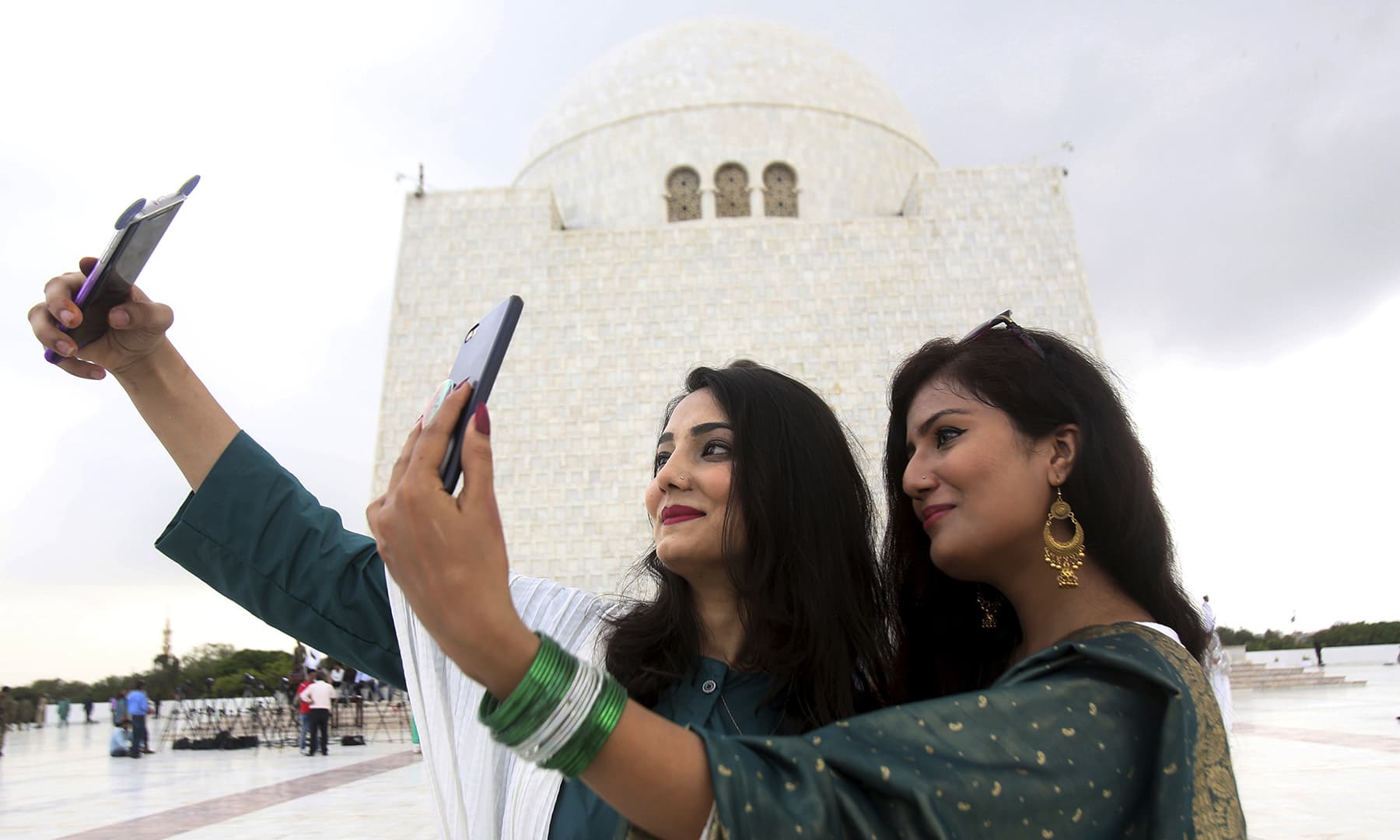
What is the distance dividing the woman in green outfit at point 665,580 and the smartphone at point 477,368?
0.39m

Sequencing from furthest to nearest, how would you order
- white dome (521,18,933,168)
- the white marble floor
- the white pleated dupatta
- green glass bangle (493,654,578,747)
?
1. white dome (521,18,933,168)
2. the white marble floor
3. the white pleated dupatta
4. green glass bangle (493,654,578,747)

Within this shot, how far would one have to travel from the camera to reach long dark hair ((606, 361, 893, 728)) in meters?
0.97

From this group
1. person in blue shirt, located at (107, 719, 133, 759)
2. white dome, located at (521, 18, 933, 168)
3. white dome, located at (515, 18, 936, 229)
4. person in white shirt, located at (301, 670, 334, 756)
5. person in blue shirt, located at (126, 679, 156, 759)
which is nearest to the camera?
person in white shirt, located at (301, 670, 334, 756)

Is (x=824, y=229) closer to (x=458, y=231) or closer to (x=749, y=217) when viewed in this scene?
(x=749, y=217)

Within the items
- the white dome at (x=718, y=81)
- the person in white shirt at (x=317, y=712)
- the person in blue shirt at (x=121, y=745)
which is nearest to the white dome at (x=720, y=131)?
the white dome at (x=718, y=81)

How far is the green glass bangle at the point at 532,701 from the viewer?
508 millimetres

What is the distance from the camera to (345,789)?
183 inches

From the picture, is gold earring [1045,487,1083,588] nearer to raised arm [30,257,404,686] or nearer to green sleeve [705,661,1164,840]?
green sleeve [705,661,1164,840]

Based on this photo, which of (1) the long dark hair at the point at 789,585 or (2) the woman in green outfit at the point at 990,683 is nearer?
(2) the woman in green outfit at the point at 990,683

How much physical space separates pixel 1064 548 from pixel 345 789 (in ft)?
15.1

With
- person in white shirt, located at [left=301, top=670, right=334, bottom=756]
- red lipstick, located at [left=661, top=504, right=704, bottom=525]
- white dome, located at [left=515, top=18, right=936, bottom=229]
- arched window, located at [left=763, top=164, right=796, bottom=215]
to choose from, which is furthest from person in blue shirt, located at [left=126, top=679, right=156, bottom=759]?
arched window, located at [left=763, top=164, right=796, bottom=215]

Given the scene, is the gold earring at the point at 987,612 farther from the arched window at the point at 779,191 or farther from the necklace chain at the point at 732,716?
the arched window at the point at 779,191

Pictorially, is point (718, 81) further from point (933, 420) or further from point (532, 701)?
point (532, 701)

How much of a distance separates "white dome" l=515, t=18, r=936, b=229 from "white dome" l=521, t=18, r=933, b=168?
0.02m
